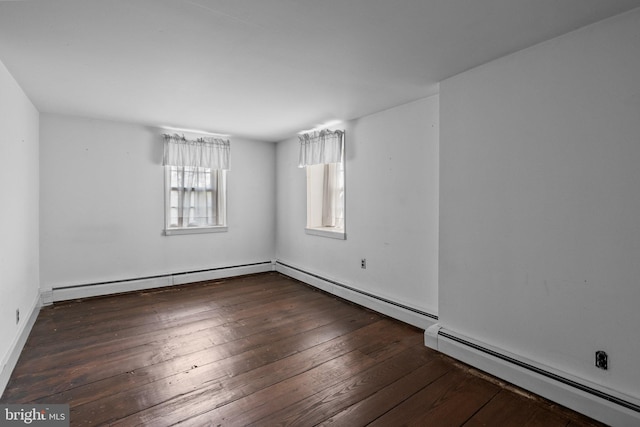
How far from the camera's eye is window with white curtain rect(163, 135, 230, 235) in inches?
178

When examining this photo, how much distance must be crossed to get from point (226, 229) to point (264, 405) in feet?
11.4

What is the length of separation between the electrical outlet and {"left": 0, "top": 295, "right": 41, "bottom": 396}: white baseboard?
3693 mm

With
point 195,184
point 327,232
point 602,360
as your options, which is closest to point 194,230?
point 195,184

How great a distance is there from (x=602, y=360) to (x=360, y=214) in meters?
2.50

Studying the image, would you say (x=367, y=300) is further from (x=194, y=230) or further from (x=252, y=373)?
(x=194, y=230)

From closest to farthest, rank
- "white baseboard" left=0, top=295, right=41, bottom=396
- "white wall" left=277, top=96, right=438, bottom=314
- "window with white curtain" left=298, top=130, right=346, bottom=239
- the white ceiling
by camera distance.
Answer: the white ceiling < "white baseboard" left=0, top=295, right=41, bottom=396 < "white wall" left=277, top=96, right=438, bottom=314 < "window with white curtain" left=298, top=130, right=346, bottom=239

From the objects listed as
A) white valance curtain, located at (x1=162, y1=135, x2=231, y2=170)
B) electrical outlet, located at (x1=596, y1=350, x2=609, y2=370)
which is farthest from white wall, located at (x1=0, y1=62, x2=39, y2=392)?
electrical outlet, located at (x1=596, y1=350, x2=609, y2=370)

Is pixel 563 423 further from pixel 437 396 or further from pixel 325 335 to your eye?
pixel 325 335

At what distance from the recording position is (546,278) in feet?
6.80

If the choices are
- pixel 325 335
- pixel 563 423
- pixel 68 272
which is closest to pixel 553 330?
pixel 563 423

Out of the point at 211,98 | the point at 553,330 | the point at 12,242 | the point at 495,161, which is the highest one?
the point at 211,98

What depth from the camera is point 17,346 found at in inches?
99.8

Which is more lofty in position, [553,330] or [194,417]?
[553,330]

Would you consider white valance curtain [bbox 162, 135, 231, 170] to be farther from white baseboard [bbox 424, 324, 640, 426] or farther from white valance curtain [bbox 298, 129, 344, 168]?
white baseboard [bbox 424, 324, 640, 426]
